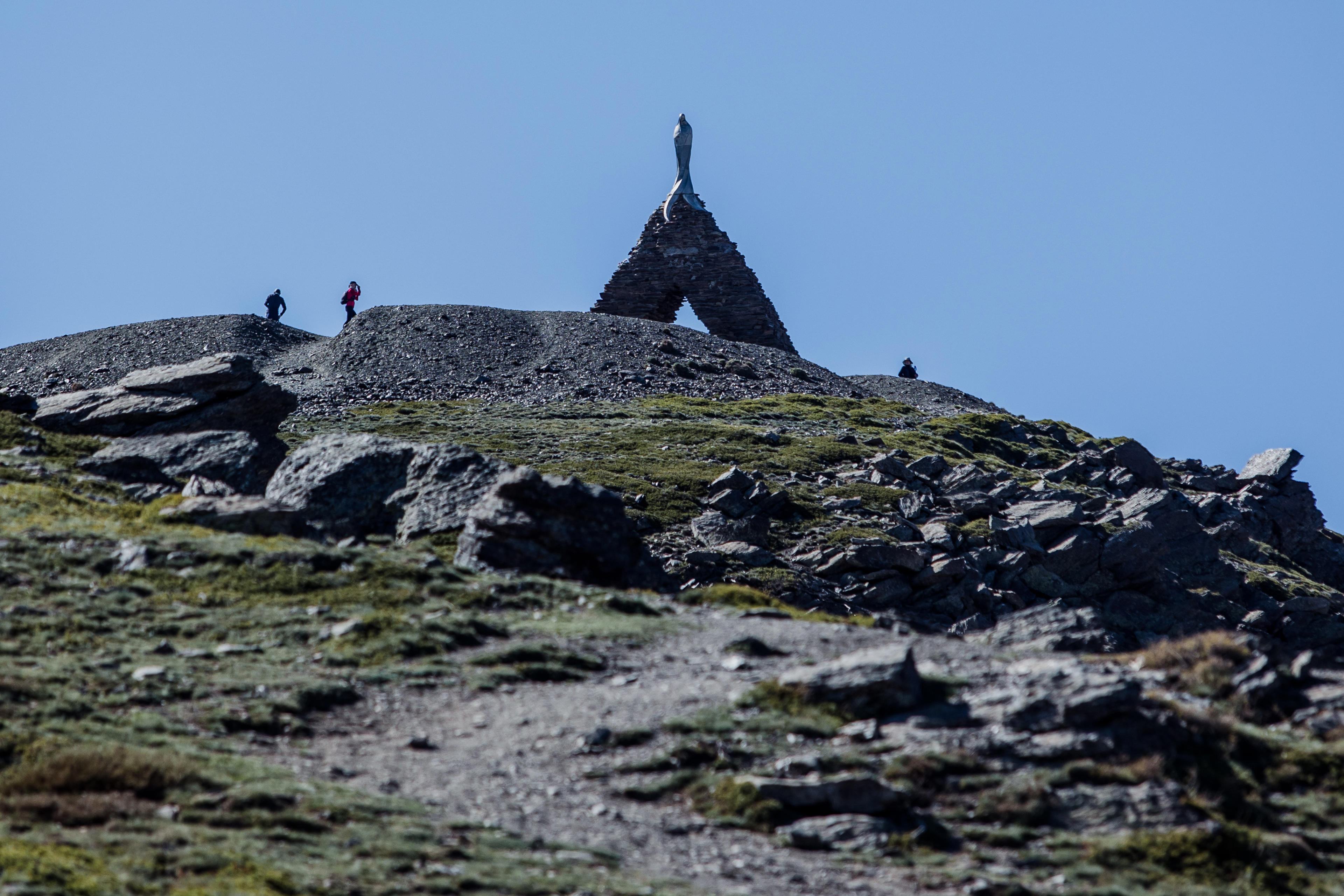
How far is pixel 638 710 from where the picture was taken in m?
16.5

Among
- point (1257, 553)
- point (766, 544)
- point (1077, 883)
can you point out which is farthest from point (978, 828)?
point (1257, 553)

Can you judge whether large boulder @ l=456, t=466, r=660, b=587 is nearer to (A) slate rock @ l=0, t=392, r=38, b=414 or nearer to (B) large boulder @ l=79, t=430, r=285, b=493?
(B) large boulder @ l=79, t=430, r=285, b=493

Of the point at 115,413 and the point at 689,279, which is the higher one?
the point at 689,279

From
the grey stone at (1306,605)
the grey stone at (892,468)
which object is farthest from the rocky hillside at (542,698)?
the grey stone at (892,468)

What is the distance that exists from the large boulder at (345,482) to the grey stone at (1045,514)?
18.9 metres

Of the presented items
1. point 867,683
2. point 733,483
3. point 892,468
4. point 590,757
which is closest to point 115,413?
point 733,483

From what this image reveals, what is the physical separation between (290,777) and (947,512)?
1137 inches

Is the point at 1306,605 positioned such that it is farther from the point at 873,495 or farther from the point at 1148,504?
the point at 873,495

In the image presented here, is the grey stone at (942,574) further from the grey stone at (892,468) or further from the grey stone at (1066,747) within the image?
the grey stone at (1066,747)

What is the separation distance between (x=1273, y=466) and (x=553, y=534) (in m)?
41.0

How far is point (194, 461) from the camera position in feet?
95.5

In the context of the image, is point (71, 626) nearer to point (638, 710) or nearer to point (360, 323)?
point (638, 710)

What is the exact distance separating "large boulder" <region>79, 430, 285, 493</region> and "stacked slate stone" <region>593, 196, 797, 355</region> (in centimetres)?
4927

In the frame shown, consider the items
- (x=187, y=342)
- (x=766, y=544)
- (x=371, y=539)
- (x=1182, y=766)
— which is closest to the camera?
(x=1182, y=766)
